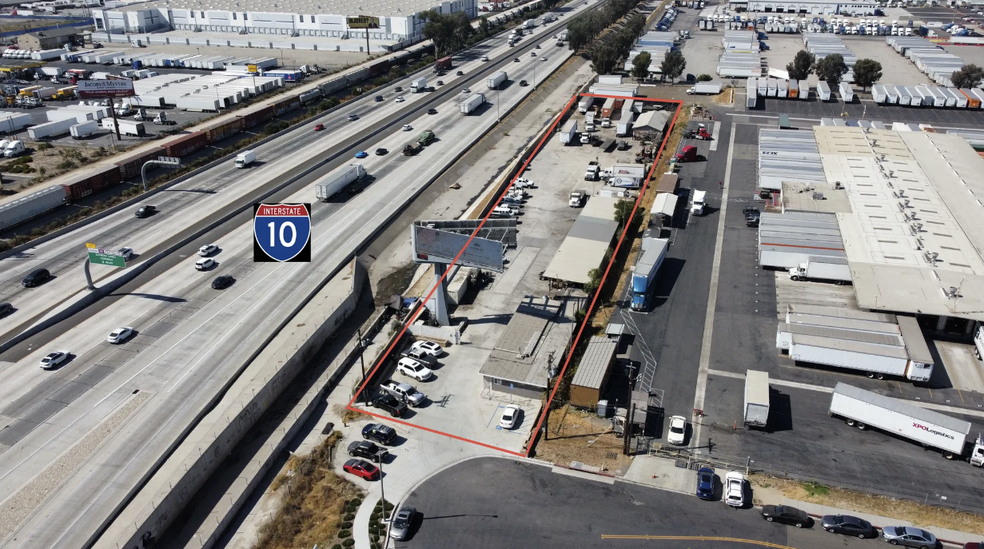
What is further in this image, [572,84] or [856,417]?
[572,84]

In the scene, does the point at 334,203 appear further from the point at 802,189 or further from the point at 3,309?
the point at 802,189

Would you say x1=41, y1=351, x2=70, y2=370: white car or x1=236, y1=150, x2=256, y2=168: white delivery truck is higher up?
x1=236, y1=150, x2=256, y2=168: white delivery truck

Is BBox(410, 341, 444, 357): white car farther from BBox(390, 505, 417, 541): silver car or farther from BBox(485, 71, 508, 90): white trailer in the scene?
BBox(485, 71, 508, 90): white trailer

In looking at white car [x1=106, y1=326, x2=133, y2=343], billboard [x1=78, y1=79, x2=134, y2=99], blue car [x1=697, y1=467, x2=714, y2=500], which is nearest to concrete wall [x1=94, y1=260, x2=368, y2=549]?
white car [x1=106, y1=326, x2=133, y2=343]

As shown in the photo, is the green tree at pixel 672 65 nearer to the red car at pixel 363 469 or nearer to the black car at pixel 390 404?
the black car at pixel 390 404

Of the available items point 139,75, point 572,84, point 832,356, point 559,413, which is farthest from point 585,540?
point 139,75

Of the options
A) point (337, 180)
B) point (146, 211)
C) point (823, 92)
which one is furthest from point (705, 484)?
point (823, 92)
